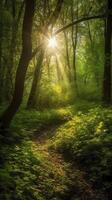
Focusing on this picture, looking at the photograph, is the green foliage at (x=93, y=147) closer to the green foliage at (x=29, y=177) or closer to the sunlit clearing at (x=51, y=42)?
the green foliage at (x=29, y=177)

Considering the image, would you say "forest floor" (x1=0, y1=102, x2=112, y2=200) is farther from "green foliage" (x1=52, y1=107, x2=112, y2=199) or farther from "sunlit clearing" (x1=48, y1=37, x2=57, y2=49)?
"sunlit clearing" (x1=48, y1=37, x2=57, y2=49)

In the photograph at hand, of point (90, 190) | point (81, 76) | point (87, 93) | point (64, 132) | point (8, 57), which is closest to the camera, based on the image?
point (90, 190)

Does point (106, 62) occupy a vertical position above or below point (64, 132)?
above

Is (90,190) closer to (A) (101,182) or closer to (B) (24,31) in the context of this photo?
(A) (101,182)

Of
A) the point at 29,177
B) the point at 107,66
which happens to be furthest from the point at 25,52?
the point at 107,66

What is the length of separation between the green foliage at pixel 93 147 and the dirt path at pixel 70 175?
0.24m

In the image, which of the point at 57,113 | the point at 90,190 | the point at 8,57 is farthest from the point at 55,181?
the point at 8,57

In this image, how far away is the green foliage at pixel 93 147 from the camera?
8.46 metres

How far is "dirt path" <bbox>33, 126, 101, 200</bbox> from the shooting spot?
766cm

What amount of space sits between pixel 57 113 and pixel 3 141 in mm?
9099

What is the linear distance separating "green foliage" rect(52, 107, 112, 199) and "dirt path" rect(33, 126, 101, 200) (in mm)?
243

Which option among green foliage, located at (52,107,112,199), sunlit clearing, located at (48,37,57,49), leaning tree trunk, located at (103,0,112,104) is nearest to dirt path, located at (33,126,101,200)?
green foliage, located at (52,107,112,199)

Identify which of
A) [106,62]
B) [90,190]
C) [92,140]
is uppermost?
[106,62]

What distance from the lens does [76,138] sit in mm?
11523
